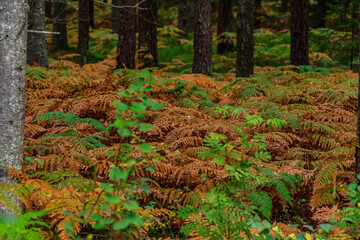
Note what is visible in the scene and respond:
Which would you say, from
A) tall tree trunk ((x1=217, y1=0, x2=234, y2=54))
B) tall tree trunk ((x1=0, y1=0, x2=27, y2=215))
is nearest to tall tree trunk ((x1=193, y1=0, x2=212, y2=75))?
tall tree trunk ((x1=217, y1=0, x2=234, y2=54))

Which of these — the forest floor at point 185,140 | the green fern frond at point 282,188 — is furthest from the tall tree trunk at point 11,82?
the green fern frond at point 282,188

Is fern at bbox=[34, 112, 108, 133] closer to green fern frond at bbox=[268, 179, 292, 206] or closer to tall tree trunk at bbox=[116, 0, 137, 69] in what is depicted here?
green fern frond at bbox=[268, 179, 292, 206]

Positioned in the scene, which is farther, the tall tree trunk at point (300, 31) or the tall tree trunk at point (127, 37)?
the tall tree trunk at point (300, 31)

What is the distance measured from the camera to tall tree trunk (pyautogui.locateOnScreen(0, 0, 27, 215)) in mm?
2600

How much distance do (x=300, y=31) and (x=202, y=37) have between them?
323 centimetres

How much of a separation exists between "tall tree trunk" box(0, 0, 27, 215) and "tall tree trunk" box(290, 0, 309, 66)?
854cm

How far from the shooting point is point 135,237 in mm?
2717

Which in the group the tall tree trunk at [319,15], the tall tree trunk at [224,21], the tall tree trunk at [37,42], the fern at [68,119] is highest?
the tall tree trunk at [319,15]

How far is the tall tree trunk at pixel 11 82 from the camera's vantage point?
2.60 m

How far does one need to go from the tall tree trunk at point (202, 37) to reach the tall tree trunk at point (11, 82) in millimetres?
5973

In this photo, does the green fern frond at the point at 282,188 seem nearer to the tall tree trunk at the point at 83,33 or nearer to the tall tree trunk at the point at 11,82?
the tall tree trunk at the point at 11,82

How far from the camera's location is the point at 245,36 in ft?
27.2

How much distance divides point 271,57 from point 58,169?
1092 cm

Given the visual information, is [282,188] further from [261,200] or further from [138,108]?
[138,108]
